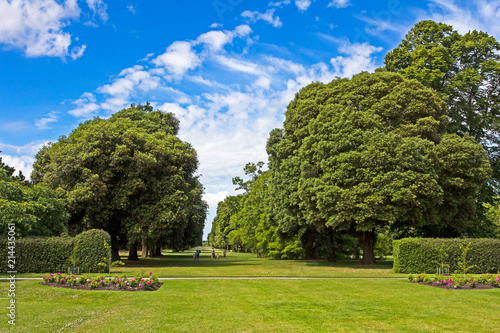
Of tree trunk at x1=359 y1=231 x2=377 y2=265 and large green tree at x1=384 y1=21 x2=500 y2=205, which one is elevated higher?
large green tree at x1=384 y1=21 x2=500 y2=205

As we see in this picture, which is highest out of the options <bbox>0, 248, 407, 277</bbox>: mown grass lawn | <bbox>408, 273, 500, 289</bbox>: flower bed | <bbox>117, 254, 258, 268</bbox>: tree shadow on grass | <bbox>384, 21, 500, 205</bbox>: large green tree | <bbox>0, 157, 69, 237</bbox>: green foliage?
<bbox>384, 21, 500, 205</bbox>: large green tree

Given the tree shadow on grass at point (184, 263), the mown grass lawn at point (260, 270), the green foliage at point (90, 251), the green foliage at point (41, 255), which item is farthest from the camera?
the tree shadow on grass at point (184, 263)

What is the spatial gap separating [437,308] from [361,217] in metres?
13.0

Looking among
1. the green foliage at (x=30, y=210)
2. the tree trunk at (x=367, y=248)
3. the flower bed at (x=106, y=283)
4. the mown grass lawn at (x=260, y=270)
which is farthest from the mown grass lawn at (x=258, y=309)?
the tree trunk at (x=367, y=248)

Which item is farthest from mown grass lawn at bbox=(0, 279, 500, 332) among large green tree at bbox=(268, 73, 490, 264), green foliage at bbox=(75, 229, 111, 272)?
large green tree at bbox=(268, 73, 490, 264)

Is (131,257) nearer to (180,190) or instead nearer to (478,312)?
(180,190)

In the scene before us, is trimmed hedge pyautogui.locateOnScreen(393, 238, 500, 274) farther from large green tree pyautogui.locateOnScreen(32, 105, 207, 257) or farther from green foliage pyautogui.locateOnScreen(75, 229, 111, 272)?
green foliage pyautogui.locateOnScreen(75, 229, 111, 272)

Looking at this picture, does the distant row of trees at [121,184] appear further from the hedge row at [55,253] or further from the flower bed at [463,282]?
the flower bed at [463,282]

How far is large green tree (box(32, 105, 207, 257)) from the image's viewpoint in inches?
1093

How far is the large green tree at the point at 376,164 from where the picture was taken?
78.2 ft

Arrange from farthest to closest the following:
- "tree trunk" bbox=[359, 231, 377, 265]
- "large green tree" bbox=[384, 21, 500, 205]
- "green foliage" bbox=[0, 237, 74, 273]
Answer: "large green tree" bbox=[384, 21, 500, 205] < "tree trunk" bbox=[359, 231, 377, 265] < "green foliage" bbox=[0, 237, 74, 273]

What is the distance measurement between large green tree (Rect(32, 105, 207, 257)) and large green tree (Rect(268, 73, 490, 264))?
886 centimetres

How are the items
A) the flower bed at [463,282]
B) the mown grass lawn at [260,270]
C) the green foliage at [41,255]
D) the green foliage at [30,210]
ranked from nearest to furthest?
1. the flower bed at [463,282]
2. the mown grass lawn at [260,270]
3. the green foliage at [41,255]
4. the green foliage at [30,210]

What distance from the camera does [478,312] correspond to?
34.4ft
